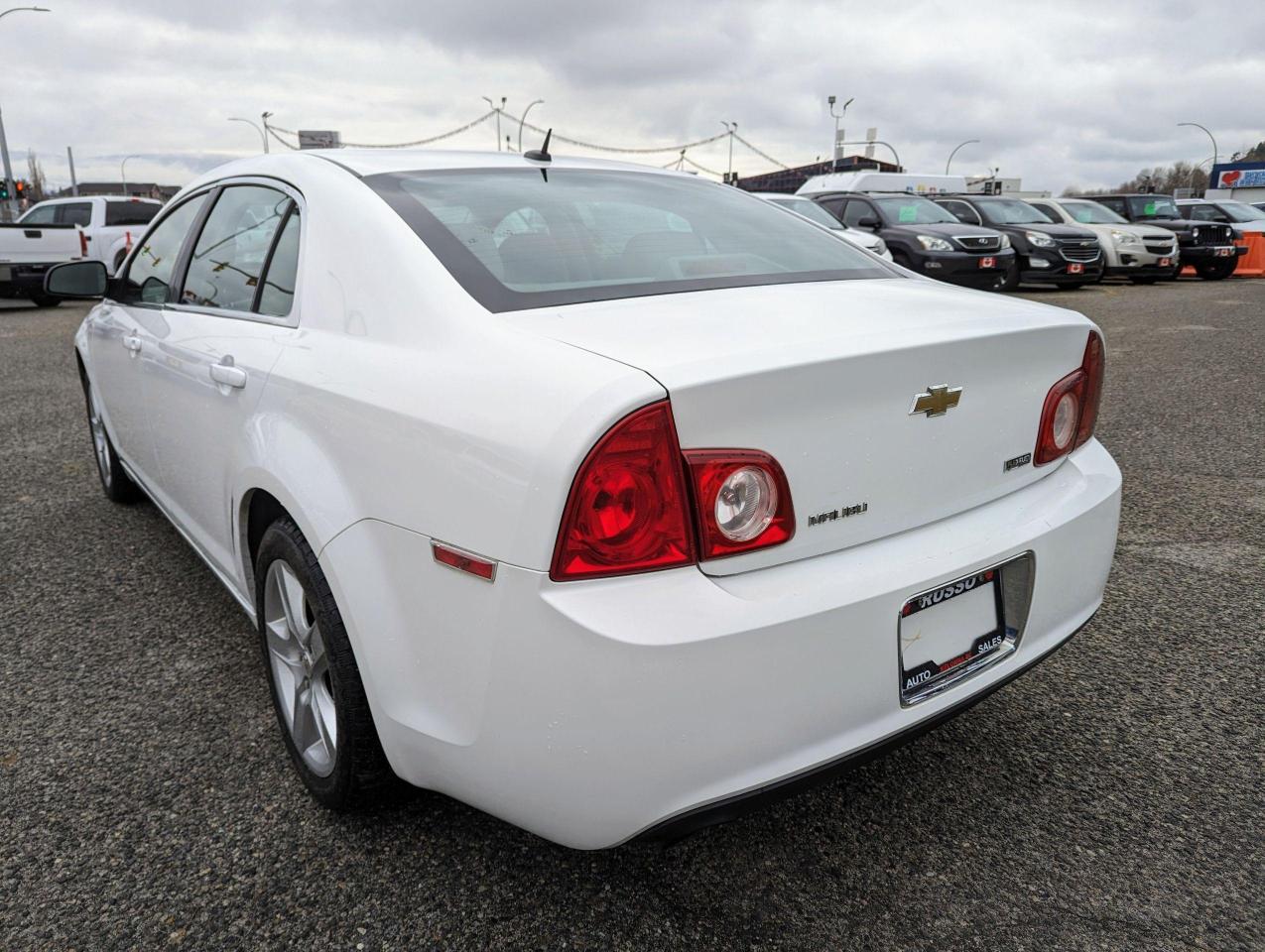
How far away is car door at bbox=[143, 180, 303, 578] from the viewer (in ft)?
7.74

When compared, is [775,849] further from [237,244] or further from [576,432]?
[237,244]

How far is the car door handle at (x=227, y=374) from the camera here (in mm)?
2346

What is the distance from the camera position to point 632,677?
1.47m

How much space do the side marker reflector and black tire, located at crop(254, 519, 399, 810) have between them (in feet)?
1.39

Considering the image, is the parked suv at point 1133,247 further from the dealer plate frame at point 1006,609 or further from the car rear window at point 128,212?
the dealer plate frame at point 1006,609

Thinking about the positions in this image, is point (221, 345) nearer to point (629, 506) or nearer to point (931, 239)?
point (629, 506)

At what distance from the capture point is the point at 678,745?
4.97 ft

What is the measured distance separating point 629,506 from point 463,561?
30 cm

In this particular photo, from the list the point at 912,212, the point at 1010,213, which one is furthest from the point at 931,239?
the point at 1010,213

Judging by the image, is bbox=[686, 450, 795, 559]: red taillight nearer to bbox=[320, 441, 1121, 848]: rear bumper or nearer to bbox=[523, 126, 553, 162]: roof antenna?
bbox=[320, 441, 1121, 848]: rear bumper

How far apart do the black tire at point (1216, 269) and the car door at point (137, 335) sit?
20.6m

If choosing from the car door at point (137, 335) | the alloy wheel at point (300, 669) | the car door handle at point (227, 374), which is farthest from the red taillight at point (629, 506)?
the car door at point (137, 335)

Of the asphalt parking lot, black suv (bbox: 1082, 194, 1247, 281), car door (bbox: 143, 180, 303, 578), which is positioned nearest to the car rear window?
the asphalt parking lot

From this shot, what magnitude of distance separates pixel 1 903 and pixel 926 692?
187cm
